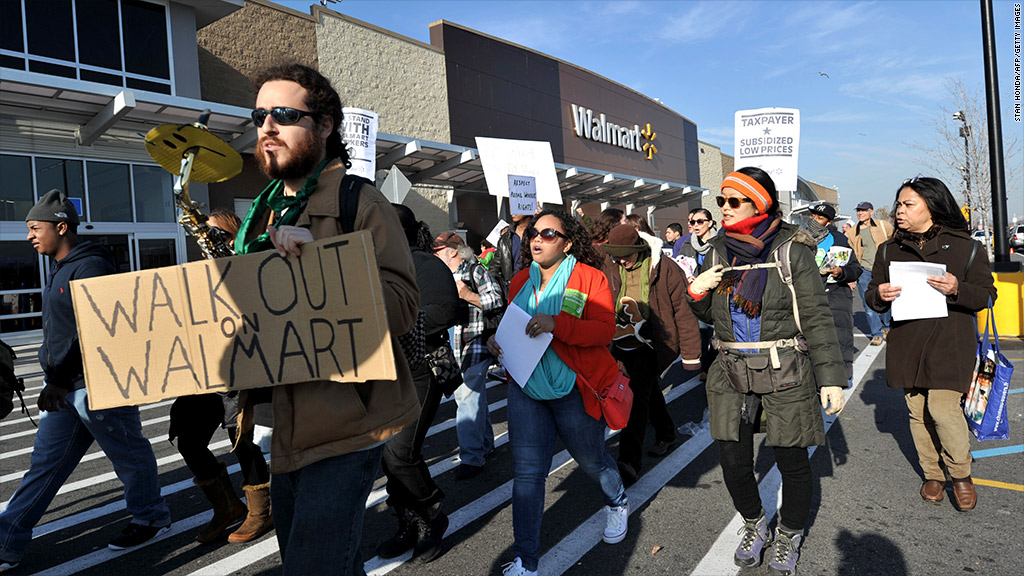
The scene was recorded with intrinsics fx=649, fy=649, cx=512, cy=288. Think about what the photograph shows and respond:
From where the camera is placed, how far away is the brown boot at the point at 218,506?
13.0 ft

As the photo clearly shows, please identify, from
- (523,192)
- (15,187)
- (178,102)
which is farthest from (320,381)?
(15,187)

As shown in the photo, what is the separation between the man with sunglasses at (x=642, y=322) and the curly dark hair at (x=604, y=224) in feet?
0.50

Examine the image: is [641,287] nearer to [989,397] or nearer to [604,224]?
[604,224]

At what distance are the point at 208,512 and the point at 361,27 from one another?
17.7m

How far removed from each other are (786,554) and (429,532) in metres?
1.87

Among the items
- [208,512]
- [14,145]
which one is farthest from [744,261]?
[14,145]

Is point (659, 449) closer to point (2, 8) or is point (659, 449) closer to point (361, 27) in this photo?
point (2, 8)

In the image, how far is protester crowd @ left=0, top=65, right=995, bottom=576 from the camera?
1.91 metres

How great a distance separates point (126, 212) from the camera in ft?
47.2

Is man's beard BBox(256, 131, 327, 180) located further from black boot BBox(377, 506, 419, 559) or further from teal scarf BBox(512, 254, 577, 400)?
→ black boot BBox(377, 506, 419, 559)

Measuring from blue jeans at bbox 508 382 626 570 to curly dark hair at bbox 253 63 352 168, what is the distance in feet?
5.86

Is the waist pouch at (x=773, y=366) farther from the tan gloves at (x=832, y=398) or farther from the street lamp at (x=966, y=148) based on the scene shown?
the street lamp at (x=966, y=148)

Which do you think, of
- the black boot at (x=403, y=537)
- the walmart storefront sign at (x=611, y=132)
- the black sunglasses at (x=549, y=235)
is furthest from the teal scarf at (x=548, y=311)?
the walmart storefront sign at (x=611, y=132)

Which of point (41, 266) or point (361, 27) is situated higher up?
point (361, 27)
